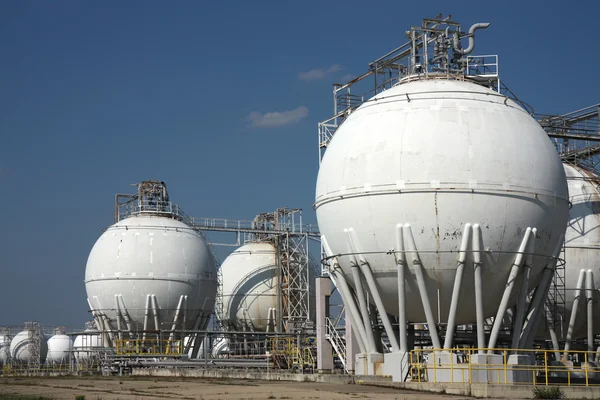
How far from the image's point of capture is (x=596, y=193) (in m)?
34.0

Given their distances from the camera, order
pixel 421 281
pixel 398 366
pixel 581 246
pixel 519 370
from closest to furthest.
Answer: pixel 519 370 → pixel 421 281 → pixel 398 366 → pixel 581 246

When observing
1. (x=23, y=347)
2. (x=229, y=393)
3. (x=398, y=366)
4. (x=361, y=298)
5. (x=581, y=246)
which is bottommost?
(x=23, y=347)

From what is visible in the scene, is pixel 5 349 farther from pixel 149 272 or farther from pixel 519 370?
pixel 519 370

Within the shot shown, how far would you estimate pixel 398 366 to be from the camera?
26.1 metres

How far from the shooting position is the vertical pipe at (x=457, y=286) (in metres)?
24.7

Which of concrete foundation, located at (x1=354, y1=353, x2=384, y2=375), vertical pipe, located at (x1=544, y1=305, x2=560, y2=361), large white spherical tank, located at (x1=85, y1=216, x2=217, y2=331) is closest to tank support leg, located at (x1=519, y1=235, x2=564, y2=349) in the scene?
concrete foundation, located at (x1=354, y1=353, x2=384, y2=375)

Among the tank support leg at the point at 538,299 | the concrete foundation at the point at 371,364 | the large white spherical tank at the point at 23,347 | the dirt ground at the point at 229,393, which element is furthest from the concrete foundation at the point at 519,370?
the large white spherical tank at the point at 23,347

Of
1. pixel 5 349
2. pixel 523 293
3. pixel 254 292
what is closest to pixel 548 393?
pixel 523 293

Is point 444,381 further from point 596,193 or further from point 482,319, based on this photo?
point 596,193

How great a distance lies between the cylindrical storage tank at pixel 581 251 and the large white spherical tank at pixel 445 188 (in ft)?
22.0

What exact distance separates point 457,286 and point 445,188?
9.26ft

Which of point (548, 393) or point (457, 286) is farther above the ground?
point (457, 286)

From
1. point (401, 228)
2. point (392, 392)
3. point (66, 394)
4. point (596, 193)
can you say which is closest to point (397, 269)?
point (401, 228)

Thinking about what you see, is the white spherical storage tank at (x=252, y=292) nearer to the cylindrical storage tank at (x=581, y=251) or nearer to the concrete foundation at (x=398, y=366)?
the cylindrical storage tank at (x=581, y=251)
